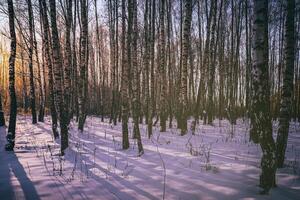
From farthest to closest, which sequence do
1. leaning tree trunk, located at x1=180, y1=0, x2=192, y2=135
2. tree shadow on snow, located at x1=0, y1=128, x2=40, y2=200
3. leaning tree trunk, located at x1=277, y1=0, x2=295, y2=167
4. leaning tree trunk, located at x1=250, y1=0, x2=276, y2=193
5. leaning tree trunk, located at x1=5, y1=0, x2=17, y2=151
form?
leaning tree trunk, located at x1=180, y1=0, x2=192, y2=135, leaning tree trunk, located at x1=5, y1=0, x2=17, y2=151, leaning tree trunk, located at x1=277, y1=0, x2=295, y2=167, tree shadow on snow, located at x1=0, y1=128, x2=40, y2=200, leaning tree trunk, located at x1=250, y1=0, x2=276, y2=193

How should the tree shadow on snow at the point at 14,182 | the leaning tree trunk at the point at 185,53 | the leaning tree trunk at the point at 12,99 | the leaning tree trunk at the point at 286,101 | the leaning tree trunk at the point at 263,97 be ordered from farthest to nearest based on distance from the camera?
the leaning tree trunk at the point at 185,53 → the leaning tree trunk at the point at 12,99 → the leaning tree trunk at the point at 286,101 → the tree shadow on snow at the point at 14,182 → the leaning tree trunk at the point at 263,97

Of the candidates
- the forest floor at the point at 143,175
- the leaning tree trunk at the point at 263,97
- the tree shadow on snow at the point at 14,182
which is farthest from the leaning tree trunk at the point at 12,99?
the leaning tree trunk at the point at 263,97

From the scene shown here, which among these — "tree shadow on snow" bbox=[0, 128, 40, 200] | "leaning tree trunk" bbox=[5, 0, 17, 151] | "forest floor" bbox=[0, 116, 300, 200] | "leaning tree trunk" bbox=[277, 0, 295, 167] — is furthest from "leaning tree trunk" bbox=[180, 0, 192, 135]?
"tree shadow on snow" bbox=[0, 128, 40, 200]

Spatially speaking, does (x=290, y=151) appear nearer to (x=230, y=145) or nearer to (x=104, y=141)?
(x=230, y=145)

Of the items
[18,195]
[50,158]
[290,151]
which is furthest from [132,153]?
[290,151]

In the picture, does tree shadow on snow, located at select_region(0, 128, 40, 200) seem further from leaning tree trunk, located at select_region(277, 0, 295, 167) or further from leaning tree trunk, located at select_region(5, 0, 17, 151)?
leaning tree trunk, located at select_region(277, 0, 295, 167)

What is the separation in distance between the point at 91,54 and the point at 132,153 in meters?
24.7

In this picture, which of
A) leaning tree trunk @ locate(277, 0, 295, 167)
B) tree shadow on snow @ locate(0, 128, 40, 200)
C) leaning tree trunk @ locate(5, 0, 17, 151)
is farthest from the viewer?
leaning tree trunk @ locate(5, 0, 17, 151)

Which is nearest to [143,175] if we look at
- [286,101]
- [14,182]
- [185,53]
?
[14,182]

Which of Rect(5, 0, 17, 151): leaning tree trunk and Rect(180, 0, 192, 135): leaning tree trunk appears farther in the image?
Rect(180, 0, 192, 135): leaning tree trunk

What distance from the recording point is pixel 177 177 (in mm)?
5941

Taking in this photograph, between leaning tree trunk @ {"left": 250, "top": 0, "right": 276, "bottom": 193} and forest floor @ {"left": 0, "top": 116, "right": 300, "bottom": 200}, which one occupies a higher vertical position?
leaning tree trunk @ {"left": 250, "top": 0, "right": 276, "bottom": 193}

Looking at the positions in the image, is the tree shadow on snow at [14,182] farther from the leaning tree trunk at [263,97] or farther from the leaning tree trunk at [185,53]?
the leaning tree trunk at [185,53]

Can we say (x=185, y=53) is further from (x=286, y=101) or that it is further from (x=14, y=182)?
(x=14, y=182)
